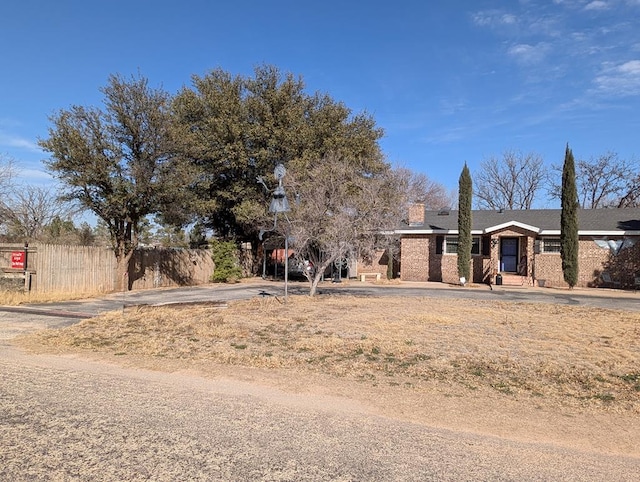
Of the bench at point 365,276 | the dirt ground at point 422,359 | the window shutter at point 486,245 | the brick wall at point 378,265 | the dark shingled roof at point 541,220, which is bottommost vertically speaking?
the dirt ground at point 422,359

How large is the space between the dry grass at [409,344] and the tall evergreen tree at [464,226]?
12.2 metres

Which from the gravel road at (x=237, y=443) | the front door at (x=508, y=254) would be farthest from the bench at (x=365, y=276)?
the gravel road at (x=237, y=443)

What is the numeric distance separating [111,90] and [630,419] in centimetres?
1921

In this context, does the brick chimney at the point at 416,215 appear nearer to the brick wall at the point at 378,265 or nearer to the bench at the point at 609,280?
the brick wall at the point at 378,265

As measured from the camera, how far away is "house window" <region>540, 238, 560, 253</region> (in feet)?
84.0

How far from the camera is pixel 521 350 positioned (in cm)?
802

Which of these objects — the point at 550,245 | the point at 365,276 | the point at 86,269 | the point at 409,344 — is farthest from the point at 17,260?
the point at 550,245

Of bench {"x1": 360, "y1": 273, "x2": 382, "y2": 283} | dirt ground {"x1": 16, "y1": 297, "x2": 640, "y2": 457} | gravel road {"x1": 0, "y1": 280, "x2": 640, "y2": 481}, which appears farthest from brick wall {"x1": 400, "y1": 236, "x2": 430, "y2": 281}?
gravel road {"x1": 0, "y1": 280, "x2": 640, "y2": 481}

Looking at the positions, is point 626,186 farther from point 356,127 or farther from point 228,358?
point 228,358

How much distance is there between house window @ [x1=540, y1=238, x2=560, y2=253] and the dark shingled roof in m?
0.62

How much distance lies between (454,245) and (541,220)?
207 inches

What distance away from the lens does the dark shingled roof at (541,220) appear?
25016mm

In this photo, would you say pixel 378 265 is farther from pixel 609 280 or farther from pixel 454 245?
pixel 609 280

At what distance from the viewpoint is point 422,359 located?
288 inches
